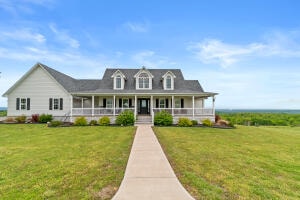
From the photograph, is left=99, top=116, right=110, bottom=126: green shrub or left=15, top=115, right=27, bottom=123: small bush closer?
left=99, top=116, right=110, bottom=126: green shrub

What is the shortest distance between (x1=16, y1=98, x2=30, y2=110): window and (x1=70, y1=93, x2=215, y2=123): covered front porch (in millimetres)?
5239

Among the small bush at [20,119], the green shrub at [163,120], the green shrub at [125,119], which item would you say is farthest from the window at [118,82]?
the small bush at [20,119]

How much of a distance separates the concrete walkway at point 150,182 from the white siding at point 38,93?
18189 millimetres

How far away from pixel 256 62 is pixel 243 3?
10698mm

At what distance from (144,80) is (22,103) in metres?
15.1

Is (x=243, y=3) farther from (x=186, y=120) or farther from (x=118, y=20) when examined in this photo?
(x=118, y=20)

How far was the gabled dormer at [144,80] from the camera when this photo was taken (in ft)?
71.8

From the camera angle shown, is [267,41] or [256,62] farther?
[256,62]

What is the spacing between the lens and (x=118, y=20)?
22094mm

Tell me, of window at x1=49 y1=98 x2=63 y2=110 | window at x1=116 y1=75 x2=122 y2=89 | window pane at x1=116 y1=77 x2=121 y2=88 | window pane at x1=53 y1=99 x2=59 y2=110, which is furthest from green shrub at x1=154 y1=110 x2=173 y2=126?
window pane at x1=53 y1=99 x2=59 y2=110

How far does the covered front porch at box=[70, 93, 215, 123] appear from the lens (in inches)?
778

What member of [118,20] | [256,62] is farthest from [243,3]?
[118,20]

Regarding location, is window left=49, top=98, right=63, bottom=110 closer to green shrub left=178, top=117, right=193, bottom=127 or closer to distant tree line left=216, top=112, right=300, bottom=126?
green shrub left=178, top=117, right=193, bottom=127

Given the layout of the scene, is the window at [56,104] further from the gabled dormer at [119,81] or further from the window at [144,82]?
the window at [144,82]
